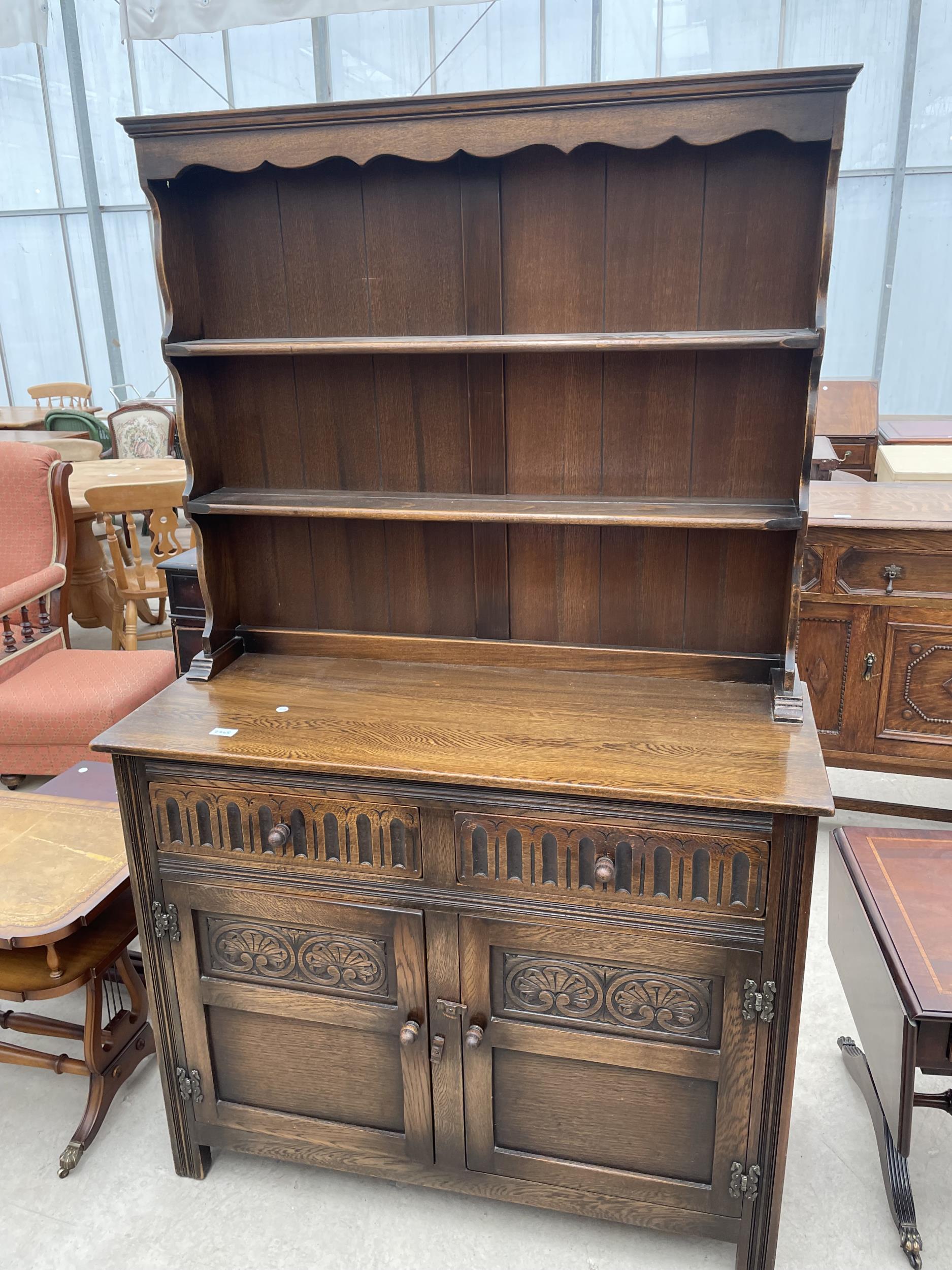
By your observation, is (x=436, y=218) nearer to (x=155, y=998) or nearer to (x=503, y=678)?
(x=503, y=678)

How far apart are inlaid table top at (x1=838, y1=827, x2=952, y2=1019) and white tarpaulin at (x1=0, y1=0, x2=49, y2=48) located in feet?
24.0

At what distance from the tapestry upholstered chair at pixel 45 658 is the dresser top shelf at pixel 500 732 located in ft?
3.82

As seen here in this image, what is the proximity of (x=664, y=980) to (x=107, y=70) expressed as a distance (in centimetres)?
926

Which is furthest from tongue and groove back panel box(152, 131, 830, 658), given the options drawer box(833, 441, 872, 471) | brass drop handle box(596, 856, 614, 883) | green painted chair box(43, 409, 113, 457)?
green painted chair box(43, 409, 113, 457)

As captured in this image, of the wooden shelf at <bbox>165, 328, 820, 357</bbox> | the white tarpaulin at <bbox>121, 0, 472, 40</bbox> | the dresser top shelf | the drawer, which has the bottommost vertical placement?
the drawer

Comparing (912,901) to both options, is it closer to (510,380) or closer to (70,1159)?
(510,380)

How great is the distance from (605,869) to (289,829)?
0.57 meters

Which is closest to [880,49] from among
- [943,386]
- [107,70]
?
[943,386]

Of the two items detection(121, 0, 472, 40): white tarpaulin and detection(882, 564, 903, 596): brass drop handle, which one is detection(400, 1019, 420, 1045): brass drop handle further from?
detection(121, 0, 472, 40): white tarpaulin

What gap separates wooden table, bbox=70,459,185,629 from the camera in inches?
181

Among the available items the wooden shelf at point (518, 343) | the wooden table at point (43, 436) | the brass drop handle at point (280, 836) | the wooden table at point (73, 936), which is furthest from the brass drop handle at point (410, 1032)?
the wooden table at point (43, 436)

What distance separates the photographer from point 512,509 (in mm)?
1774

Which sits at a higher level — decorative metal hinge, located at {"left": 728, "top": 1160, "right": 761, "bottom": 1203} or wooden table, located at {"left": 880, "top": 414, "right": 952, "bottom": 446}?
wooden table, located at {"left": 880, "top": 414, "right": 952, "bottom": 446}

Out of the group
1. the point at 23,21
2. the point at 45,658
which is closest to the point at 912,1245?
the point at 45,658
